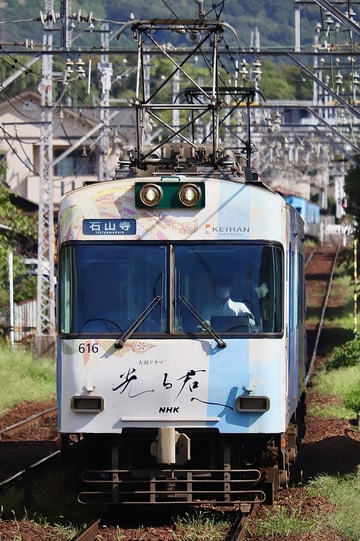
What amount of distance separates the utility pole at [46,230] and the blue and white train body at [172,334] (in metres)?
16.5

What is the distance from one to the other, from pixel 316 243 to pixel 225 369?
62735 millimetres

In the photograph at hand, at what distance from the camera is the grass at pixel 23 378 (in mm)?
22672

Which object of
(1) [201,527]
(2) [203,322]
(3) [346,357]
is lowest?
(1) [201,527]

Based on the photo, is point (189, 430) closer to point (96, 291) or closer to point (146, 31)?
point (96, 291)

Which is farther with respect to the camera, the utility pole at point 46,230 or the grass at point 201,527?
the utility pole at point 46,230

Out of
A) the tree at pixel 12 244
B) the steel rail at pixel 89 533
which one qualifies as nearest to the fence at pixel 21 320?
the tree at pixel 12 244

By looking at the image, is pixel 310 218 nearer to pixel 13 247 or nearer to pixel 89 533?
pixel 13 247

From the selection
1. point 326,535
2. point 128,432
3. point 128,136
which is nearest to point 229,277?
point 128,432

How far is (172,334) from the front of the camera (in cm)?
1053

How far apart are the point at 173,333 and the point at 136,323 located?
Answer: 0.34 metres

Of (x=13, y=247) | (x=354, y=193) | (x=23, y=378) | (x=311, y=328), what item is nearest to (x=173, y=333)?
(x=23, y=378)

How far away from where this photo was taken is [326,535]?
10164mm

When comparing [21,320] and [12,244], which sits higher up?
[12,244]

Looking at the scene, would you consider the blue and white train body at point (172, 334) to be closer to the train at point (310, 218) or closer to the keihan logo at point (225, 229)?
the keihan logo at point (225, 229)
